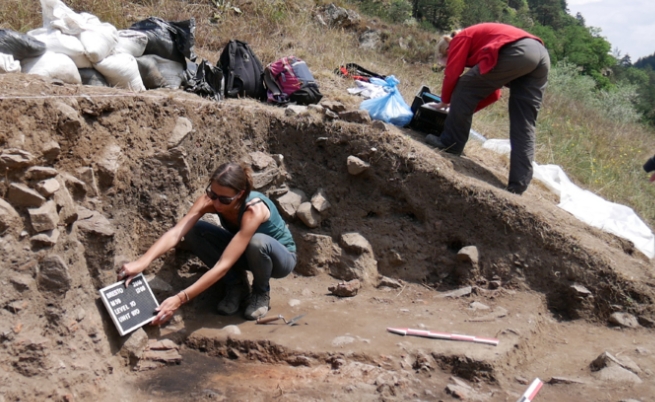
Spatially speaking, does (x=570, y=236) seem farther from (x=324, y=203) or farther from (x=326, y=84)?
(x=326, y=84)

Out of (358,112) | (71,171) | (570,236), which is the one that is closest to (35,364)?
(71,171)

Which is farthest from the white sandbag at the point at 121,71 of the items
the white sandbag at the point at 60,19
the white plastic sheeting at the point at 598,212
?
the white plastic sheeting at the point at 598,212

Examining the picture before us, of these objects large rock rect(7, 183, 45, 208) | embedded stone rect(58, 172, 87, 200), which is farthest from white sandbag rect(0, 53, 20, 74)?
large rock rect(7, 183, 45, 208)

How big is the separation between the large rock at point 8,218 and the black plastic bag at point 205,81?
2.41 m

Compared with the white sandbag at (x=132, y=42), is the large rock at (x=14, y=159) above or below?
below

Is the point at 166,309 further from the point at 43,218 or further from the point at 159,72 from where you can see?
the point at 159,72

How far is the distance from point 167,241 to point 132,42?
2.11 metres

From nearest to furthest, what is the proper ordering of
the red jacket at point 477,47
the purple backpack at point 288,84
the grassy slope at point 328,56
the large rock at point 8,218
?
the large rock at point 8,218 < the red jacket at point 477,47 < the purple backpack at point 288,84 < the grassy slope at point 328,56

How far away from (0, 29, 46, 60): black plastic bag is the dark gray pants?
5.31 feet

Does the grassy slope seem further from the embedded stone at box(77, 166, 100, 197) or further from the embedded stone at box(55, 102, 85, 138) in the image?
the embedded stone at box(77, 166, 100, 197)

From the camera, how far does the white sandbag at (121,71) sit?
4457mm

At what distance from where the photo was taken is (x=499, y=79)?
4820 mm

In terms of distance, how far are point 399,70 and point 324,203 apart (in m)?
4.14

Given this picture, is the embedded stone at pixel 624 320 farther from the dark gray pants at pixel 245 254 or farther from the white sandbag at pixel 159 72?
the white sandbag at pixel 159 72
